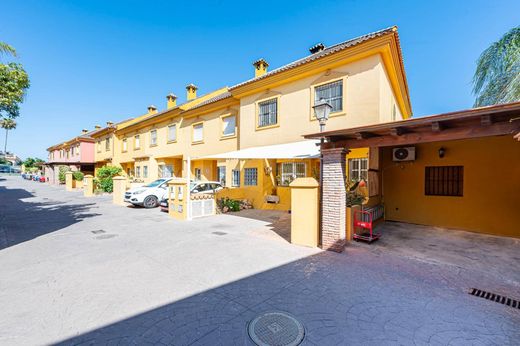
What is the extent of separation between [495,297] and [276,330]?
4344 mm

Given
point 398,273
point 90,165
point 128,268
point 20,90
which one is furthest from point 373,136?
point 90,165

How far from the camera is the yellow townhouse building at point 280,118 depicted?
1052 cm

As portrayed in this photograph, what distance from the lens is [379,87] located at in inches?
400

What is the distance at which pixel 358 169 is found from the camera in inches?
460

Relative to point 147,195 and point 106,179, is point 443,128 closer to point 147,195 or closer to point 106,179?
point 147,195

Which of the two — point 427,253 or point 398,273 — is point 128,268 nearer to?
point 398,273

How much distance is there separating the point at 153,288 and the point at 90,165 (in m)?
43.2

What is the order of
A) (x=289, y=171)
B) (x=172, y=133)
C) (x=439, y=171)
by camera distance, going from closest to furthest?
(x=439, y=171) < (x=289, y=171) < (x=172, y=133)

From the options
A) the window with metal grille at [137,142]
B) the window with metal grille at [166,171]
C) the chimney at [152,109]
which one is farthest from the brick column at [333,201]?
the chimney at [152,109]

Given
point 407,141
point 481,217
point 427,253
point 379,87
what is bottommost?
point 427,253

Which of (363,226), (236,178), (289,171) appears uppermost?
(289,171)

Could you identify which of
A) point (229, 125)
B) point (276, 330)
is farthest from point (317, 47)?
point (276, 330)

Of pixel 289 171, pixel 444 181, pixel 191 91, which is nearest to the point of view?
pixel 444 181

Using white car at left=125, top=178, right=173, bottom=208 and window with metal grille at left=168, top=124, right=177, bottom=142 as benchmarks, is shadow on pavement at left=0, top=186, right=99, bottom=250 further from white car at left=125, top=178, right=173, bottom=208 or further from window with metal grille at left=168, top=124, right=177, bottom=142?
window with metal grille at left=168, top=124, right=177, bottom=142
